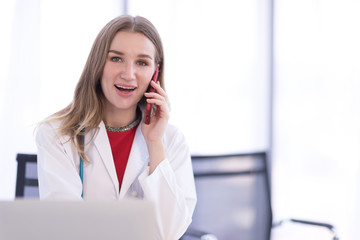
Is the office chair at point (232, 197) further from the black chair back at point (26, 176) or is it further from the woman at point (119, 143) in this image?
the black chair back at point (26, 176)

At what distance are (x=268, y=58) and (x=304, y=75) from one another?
0.34 m

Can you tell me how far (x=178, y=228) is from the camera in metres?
1.39

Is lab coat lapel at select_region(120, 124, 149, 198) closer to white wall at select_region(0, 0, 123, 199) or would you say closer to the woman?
the woman

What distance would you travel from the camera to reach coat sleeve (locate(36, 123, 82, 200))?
1.30 metres

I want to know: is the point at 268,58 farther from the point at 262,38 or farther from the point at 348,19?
the point at 348,19

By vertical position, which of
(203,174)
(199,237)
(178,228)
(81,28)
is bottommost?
(199,237)

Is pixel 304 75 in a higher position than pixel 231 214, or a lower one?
higher

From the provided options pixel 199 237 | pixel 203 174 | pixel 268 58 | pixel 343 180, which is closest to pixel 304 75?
pixel 268 58

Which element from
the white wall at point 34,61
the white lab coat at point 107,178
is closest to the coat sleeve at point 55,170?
the white lab coat at point 107,178

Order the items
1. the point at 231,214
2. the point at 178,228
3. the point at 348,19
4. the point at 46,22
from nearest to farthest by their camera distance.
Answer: the point at 178,228
the point at 231,214
the point at 348,19
the point at 46,22

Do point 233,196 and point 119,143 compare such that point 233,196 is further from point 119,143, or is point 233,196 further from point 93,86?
point 93,86

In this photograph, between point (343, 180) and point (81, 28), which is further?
point (81, 28)

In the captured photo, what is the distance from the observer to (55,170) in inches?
53.4

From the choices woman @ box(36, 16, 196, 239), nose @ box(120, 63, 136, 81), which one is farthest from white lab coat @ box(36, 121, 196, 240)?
nose @ box(120, 63, 136, 81)
